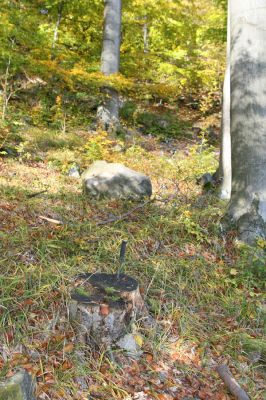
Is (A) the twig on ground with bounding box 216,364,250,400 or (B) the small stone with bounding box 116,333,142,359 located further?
(B) the small stone with bounding box 116,333,142,359

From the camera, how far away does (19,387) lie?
2215mm

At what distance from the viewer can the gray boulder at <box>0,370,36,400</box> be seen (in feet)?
7.07

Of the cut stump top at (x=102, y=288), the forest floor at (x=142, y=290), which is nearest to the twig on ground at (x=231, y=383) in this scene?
the forest floor at (x=142, y=290)

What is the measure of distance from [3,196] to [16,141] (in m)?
3.22

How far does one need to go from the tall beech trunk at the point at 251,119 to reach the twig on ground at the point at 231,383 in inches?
66.3

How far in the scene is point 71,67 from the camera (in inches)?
379

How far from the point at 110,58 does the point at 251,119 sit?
6.47 meters

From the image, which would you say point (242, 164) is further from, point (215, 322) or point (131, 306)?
point (131, 306)

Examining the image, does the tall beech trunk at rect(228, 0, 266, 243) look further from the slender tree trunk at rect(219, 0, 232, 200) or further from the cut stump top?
the cut stump top

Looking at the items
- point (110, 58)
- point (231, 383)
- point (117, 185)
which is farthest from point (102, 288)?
point (110, 58)

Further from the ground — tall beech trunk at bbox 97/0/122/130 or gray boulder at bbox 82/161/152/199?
tall beech trunk at bbox 97/0/122/130

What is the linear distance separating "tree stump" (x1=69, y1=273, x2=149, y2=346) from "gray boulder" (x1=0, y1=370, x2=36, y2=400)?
1.82 feet

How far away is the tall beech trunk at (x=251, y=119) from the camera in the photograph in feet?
14.2

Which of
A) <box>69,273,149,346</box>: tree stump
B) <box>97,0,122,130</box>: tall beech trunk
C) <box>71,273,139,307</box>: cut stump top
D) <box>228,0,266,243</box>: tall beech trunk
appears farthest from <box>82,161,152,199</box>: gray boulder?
<box>97,0,122,130</box>: tall beech trunk
